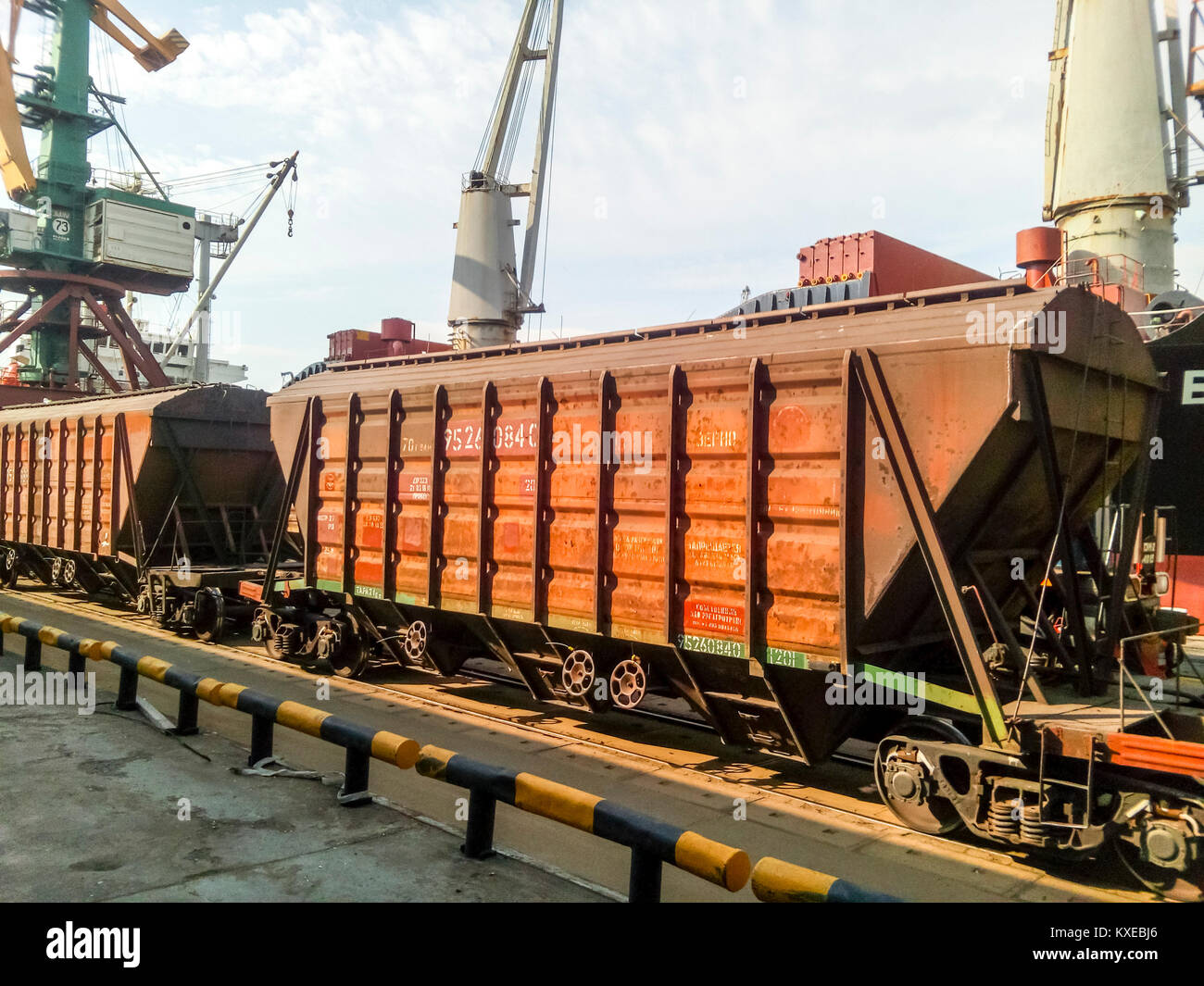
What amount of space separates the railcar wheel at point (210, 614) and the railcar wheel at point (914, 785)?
11409mm

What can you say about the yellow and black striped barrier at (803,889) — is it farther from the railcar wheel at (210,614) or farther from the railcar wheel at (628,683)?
the railcar wheel at (210,614)

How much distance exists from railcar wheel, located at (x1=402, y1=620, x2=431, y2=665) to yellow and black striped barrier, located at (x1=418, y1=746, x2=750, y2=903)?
4.62 metres

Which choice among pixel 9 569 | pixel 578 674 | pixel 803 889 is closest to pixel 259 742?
pixel 578 674

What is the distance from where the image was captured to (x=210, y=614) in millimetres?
14484

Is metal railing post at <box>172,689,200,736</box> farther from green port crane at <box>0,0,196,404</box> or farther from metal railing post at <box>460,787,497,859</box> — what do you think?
green port crane at <box>0,0,196,404</box>

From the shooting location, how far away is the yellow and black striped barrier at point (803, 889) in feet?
12.1

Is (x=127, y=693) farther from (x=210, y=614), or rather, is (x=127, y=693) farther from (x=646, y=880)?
(x=646, y=880)

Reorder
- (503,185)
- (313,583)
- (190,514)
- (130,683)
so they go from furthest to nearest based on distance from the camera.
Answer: (503,185), (190,514), (313,583), (130,683)

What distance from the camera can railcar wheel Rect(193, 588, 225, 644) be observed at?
1422 cm

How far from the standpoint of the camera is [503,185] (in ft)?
137
